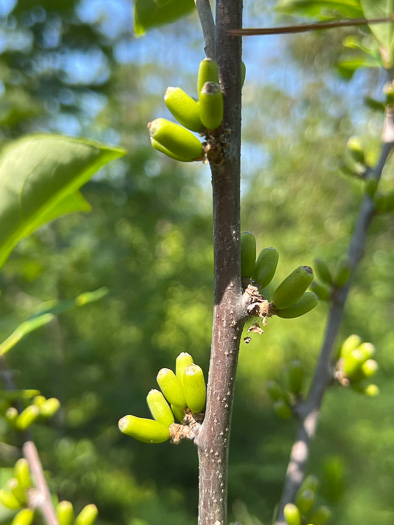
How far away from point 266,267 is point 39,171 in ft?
0.52

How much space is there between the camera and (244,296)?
30 centimetres

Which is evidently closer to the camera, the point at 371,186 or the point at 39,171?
the point at 39,171

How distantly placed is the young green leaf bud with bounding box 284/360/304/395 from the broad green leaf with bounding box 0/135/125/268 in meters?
0.38

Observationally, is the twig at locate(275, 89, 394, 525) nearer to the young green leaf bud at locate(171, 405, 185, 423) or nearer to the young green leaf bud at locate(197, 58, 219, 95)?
the young green leaf bud at locate(171, 405, 185, 423)

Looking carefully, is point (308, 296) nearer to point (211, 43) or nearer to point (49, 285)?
point (211, 43)

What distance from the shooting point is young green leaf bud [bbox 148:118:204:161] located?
275 mm

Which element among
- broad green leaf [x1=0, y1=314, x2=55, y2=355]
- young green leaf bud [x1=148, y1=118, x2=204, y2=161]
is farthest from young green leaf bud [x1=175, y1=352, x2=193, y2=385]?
broad green leaf [x1=0, y1=314, x2=55, y2=355]

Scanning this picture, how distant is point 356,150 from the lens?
713 mm

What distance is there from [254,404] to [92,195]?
→ 1.51m

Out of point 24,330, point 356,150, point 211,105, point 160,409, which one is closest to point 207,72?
point 211,105

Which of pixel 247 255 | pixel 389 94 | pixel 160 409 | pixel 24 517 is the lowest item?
pixel 24 517

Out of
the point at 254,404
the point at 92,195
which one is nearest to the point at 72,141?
the point at 92,195

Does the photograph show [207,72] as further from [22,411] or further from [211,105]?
→ [22,411]

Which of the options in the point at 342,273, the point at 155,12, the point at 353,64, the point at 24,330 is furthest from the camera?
the point at 353,64
